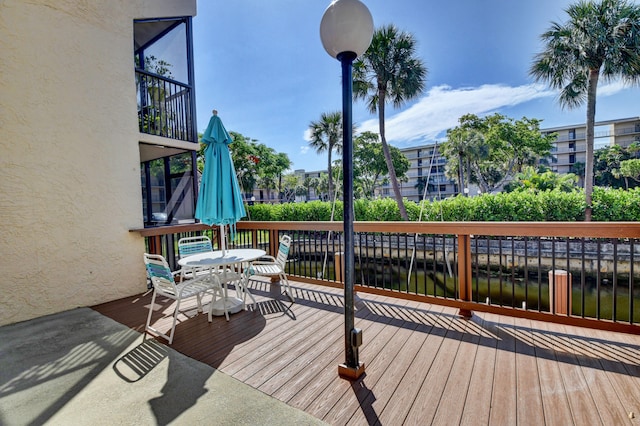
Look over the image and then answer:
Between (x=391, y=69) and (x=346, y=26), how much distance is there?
10.3 m

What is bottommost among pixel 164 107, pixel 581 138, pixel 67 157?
pixel 67 157

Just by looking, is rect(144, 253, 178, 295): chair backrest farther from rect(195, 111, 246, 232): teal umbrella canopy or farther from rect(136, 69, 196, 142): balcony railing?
rect(136, 69, 196, 142): balcony railing

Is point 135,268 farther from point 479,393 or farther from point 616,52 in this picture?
point 616,52

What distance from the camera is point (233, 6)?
591 cm

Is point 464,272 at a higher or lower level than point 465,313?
higher

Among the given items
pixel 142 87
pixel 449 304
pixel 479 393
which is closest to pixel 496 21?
pixel 449 304

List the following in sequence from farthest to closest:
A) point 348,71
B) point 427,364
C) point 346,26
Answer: point 427,364
point 348,71
point 346,26

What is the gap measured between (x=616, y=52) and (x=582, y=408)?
1223 cm

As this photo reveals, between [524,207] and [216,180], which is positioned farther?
[524,207]

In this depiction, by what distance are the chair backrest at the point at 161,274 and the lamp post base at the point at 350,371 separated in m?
1.64

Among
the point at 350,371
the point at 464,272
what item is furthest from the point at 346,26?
the point at 464,272

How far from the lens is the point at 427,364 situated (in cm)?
206

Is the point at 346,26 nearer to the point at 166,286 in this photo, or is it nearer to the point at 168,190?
the point at 166,286

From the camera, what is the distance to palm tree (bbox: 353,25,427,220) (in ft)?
34.3
